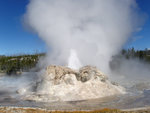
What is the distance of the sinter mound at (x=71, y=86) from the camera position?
2180 cm

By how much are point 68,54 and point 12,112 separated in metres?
20.3

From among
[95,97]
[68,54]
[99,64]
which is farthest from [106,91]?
[99,64]

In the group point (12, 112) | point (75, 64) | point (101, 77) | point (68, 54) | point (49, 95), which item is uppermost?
point (68, 54)

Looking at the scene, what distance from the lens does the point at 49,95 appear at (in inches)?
864

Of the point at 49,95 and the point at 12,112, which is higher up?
the point at 49,95

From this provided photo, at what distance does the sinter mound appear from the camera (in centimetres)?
2180

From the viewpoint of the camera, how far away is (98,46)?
42.1 metres

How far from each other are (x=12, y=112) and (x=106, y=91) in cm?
1236

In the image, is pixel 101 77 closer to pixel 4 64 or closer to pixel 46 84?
pixel 46 84

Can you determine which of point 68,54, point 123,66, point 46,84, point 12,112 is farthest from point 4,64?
point 12,112

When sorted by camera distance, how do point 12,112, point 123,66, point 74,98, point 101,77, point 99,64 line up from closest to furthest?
1. point 12,112
2. point 74,98
3. point 101,77
4. point 99,64
5. point 123,66

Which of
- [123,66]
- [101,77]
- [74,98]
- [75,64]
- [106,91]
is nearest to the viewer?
[74,98]

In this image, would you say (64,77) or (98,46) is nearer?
(64,77)

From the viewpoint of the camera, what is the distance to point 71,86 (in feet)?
77.9
